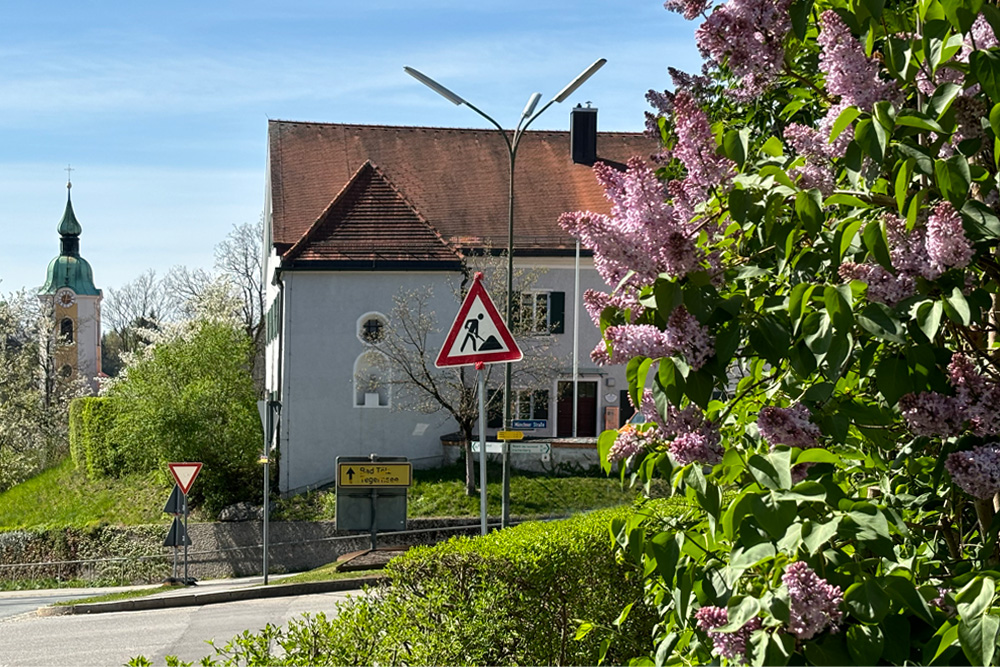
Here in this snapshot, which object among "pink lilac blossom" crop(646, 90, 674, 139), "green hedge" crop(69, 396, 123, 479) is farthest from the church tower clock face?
"pink lilac blossom" crop(646, 90, 674, 139)

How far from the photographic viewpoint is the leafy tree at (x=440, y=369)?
34375mm

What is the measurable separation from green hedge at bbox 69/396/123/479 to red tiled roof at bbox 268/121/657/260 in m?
9.34

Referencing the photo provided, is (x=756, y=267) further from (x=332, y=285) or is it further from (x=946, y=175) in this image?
(x=332, y=285)

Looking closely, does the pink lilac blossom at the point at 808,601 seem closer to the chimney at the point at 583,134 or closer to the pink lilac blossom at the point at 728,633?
the pink lilac blossom at the point at 728,633

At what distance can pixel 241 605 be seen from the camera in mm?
20375

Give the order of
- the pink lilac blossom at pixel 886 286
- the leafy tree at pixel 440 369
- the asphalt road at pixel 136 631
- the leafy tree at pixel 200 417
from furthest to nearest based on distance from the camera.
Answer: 1. the leafy tree at pixel 200 417
2. the leafy tree at pixel 440 369
3. the asphalt road at pixel 136 631
4. the pink lilac blossom at pixel 886 286

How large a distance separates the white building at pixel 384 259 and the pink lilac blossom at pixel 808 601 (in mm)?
31735

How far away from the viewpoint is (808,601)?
2.91 m

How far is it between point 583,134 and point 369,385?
42.6ft

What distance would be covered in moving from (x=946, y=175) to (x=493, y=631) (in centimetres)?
398

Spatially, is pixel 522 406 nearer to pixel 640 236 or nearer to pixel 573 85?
pixel 573 85

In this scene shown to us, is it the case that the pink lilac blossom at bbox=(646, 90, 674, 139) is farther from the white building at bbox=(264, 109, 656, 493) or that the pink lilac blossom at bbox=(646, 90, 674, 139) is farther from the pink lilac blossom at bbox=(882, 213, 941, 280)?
the white building at bbox=(264, 109, 656, 493)

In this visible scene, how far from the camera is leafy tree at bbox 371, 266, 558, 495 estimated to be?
34.4 metres

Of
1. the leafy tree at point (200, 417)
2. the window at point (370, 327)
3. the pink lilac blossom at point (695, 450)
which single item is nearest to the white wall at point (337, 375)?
the window at point (370, 327)
